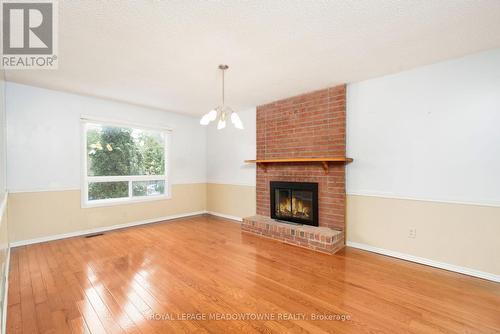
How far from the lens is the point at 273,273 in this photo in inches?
104

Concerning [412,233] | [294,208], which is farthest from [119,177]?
[412,233]

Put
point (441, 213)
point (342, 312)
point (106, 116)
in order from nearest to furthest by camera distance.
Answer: point (342, 312) → point (441, 213) → point (106, 116)

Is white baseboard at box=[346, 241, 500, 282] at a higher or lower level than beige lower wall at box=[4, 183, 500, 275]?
lower

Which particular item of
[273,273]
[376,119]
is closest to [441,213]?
[376,119]

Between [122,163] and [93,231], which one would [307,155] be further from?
[93,231]

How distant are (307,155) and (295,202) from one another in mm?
871

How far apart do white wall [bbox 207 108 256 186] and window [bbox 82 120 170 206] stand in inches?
44.8

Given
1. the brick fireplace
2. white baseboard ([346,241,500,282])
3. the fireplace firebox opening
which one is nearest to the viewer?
white baseboard ([346,241,500,282])

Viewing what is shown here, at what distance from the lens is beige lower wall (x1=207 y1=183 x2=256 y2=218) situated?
498 centimetres

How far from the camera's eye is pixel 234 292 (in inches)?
88.0

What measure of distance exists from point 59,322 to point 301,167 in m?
3.54

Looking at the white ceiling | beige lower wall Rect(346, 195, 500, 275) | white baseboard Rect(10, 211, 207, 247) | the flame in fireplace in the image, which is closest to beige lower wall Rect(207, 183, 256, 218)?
white baseboard Rect(10, 211, 207, 247)

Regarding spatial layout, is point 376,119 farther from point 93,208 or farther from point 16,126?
point 16,126

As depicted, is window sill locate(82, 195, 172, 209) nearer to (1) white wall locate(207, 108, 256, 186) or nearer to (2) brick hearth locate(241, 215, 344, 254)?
(1) white wall locate(207, 108, 256, 186)
